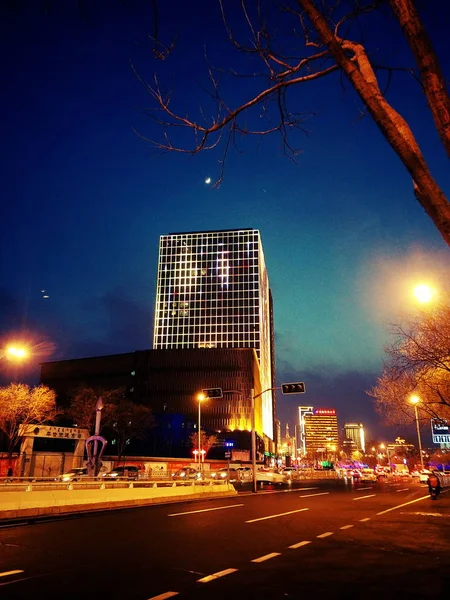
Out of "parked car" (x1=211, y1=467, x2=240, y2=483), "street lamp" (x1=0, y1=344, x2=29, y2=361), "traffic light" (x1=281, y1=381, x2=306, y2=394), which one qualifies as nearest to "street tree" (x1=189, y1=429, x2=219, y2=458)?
"parked car" (x1=211, y1=467, x2=240, y2=483)

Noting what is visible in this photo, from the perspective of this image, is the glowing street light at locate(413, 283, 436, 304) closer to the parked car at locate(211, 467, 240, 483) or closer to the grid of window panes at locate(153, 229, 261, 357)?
the parked car at locate(211, 467, 240, 483)

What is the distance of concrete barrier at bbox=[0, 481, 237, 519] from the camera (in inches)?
633

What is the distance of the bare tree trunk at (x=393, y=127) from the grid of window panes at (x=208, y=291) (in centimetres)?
14035

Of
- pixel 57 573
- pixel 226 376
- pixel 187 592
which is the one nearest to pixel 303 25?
pixel 187 592

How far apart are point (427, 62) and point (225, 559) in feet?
27.4

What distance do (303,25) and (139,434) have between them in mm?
82618

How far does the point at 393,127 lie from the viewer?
389 centimetres

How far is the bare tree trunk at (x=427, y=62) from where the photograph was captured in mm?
3715

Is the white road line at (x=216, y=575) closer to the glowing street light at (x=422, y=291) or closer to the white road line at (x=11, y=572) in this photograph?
the white road line at (x=11, y=572)

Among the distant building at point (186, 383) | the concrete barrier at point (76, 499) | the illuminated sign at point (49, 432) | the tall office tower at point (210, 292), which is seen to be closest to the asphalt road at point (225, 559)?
the concrete barrier at point (76, 499)

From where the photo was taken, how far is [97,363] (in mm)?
122562

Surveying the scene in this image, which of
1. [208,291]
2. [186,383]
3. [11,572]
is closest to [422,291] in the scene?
[11,572]

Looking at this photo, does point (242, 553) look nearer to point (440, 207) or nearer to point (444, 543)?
point (444, 543)

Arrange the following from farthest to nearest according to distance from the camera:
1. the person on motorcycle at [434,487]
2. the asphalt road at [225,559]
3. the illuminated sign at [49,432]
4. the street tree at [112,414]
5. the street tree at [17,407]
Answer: the street tree at [112,414]
the street tree at [17,407]
the illuminated sign at [49,432]
the person on motorcycle at [434,487]
the asphalt road at [225,559]
